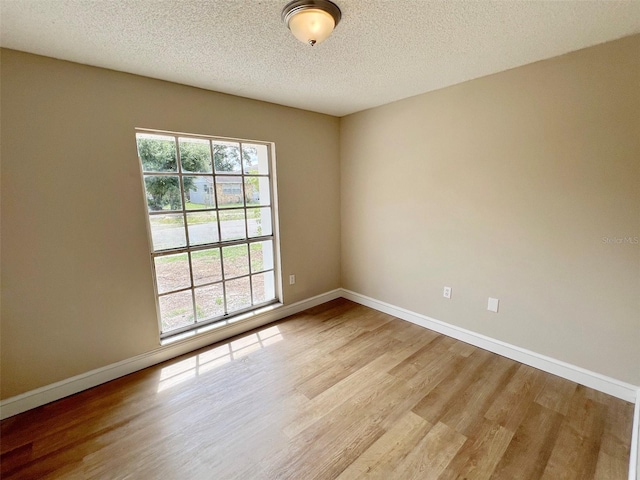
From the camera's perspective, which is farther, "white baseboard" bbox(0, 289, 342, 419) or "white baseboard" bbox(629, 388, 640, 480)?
"white baseboard" bbox(0, 289, 342, 419)

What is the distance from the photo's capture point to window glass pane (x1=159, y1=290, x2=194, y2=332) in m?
2.49

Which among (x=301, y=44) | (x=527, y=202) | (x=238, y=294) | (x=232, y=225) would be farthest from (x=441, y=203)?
(x=238, y=294)

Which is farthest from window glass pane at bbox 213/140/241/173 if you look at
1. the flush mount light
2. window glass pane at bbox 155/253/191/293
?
the flush mount light

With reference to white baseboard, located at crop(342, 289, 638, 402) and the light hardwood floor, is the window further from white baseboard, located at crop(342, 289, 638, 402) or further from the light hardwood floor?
white baseboard, located at crop(342, 289, 638, 402)

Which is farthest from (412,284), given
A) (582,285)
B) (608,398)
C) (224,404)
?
(224,404)

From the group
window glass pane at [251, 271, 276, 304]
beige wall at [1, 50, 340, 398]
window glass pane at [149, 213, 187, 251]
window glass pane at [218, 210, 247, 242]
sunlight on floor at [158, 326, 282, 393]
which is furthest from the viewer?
window glass pane at [251, 271, 276, 304]

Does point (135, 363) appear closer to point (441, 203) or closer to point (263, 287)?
point (263, 287)

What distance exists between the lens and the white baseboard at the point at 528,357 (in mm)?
1927

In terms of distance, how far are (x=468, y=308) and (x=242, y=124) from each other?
2.78 m

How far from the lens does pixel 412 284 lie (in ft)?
9.92

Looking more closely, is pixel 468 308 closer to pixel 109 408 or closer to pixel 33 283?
pixel 109 408

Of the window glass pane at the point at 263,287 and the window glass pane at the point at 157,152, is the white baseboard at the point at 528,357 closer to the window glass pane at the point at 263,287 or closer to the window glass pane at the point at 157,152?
the window glass pane at the point at 263,287

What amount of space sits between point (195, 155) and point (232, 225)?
28.6 inches

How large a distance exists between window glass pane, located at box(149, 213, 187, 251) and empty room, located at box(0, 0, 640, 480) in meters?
0.02
